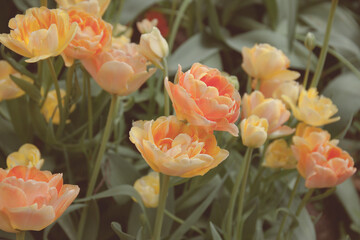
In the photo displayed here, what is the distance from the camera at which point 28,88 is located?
46 centimetres

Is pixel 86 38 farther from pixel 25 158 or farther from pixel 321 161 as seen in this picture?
pixel 321 161

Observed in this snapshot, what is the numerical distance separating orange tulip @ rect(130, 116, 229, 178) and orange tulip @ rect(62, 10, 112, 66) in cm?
8

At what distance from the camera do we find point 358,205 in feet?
2.59

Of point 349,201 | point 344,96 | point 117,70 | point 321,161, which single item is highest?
point 117,70

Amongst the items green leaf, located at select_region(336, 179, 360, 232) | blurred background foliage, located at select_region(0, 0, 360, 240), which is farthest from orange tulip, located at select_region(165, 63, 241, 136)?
green leaf, located at select_region(336, 179, 360, 232)

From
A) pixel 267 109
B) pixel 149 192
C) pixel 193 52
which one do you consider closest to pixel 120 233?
pixel 149 192

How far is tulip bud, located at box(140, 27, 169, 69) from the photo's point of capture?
1.22 ft

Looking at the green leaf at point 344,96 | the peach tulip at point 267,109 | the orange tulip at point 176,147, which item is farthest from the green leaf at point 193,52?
the orange tulip at point 176,147

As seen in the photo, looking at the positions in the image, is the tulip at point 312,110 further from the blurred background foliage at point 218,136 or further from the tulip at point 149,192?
the tulip at point 149,192

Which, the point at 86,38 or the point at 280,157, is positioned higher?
the point at 86,38

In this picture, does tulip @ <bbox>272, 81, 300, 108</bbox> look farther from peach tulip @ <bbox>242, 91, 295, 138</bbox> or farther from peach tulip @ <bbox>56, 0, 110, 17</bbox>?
peach tulip @ <bbox>56, 0, 110, 17</bbox>

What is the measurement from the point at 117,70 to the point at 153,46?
3 cm

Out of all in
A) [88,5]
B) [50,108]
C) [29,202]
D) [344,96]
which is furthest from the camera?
[344,96]

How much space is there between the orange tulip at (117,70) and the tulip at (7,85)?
12cm
